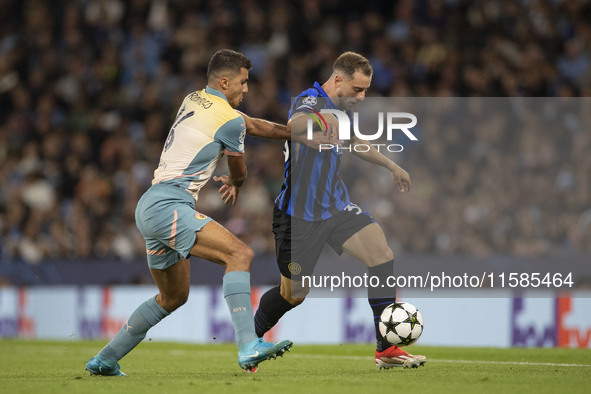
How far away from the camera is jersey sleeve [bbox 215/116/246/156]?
20.6 ft

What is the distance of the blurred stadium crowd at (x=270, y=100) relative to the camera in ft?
35.6

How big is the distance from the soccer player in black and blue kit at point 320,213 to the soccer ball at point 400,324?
15 centimetres

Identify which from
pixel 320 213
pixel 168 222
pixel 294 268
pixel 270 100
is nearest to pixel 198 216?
pixel 168 222

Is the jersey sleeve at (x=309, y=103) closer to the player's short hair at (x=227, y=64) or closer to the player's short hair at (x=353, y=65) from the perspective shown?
the player's short hair at (x=353, y=65)

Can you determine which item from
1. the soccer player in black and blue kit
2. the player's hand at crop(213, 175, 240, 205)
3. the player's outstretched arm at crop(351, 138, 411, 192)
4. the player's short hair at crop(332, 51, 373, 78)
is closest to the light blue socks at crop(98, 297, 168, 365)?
the player's hand at crop(213, 175, 240, 205)

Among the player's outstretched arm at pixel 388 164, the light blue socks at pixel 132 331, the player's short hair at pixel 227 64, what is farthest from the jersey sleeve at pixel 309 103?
the light blue socks at pixel 132 331

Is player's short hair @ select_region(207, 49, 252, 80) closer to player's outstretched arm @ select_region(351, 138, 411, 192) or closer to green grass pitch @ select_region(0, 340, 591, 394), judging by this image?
player's outstretched arm @ select_region(351, 138, 411, 192)

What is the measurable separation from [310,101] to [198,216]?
1.49 meters

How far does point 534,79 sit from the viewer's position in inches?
539

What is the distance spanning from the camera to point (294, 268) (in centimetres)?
704

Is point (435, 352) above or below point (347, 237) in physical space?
below

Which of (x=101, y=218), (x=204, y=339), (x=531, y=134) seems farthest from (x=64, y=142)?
(x=531, y=134)

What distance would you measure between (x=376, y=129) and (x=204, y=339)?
412 centimetres

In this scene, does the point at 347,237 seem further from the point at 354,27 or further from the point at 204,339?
the point at 354,27
